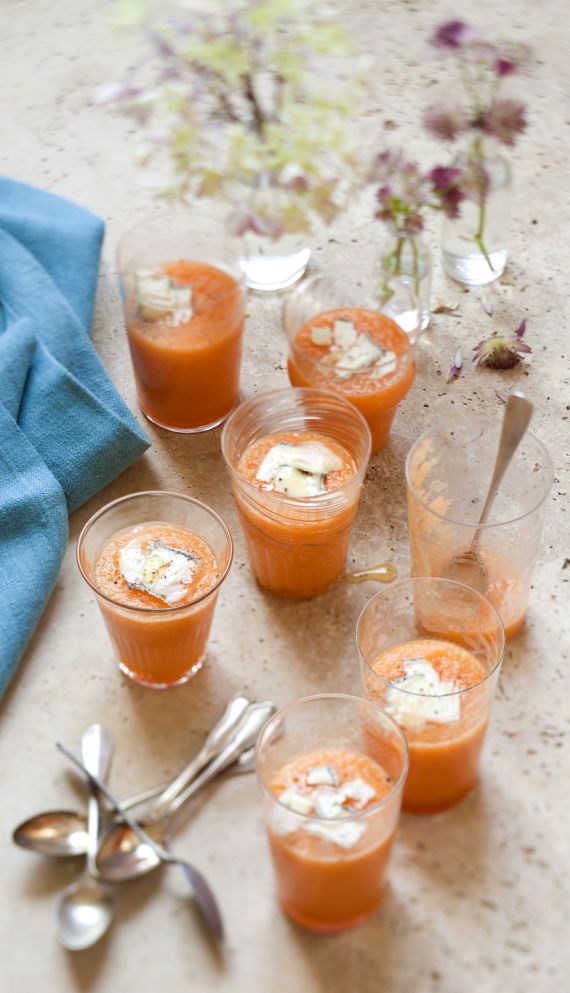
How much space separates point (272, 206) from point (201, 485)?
1.74 ft

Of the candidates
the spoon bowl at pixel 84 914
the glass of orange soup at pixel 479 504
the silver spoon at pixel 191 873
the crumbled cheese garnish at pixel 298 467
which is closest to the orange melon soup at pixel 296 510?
the crumbled cheese garnish at pixel 298 467

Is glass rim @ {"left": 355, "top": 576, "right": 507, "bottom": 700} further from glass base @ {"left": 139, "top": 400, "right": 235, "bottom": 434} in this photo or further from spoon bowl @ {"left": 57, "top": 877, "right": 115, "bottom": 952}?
glass base @ {"left": 139, "top": 400, "right": 235, "bottom": 434}

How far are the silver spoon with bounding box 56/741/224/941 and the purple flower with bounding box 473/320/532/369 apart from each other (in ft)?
3.45

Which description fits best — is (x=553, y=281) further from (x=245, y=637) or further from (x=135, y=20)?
(x=135, y=20)

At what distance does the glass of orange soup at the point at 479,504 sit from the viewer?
1669 millimetres

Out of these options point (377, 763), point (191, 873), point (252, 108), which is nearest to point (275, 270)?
point (252, 108)

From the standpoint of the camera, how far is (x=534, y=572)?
181cm

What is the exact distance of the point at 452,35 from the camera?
1738 mm

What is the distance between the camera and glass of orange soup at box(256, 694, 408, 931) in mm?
1318

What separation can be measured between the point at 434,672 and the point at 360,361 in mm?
590

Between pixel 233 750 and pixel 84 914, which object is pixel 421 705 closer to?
pixel 233 750

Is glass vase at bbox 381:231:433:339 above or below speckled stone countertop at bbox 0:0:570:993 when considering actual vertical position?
above

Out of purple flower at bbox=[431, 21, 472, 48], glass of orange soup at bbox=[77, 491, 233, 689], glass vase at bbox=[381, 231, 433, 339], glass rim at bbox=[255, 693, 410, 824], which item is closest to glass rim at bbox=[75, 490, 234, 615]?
glass of orange soup at bbox=[77, 491, 233, 689]

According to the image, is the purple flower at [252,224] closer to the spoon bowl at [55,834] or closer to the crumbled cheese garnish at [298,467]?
the crumbled cheese garnish at [298,467]
